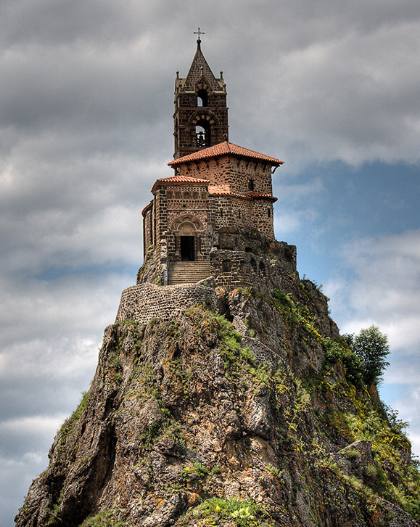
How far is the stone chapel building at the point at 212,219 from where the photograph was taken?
8362 cm

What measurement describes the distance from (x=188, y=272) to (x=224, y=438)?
17024 millimetres

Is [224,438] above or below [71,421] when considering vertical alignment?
below

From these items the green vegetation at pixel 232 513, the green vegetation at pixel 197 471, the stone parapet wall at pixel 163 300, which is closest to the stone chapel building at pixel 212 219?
the stone parapet wall at pixel 163 300

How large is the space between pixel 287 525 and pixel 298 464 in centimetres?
585

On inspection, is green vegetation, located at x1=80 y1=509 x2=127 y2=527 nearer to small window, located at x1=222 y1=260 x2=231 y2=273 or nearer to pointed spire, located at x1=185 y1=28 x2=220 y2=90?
small window, located at x1=222 y1=260 x2=231 y2=273

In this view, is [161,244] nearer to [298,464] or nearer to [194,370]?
[194,370]

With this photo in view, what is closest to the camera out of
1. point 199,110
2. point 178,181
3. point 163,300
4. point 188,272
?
point 163,300

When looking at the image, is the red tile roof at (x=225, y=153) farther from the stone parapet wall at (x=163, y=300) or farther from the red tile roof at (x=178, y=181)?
the stone parapet wall at (x=163, y=300)

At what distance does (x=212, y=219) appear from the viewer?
8631 centimetres

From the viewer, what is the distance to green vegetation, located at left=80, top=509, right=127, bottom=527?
7066cm

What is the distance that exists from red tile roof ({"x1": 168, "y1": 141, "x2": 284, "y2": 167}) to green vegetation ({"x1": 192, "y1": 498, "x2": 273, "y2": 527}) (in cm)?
3497

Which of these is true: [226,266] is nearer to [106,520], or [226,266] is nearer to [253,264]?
[253,264]

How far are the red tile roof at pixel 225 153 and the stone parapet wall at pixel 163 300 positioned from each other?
16.0m

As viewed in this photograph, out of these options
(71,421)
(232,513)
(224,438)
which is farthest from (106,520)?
(71,421)
